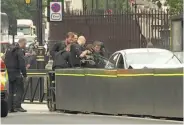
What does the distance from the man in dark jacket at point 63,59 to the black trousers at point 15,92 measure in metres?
1.05

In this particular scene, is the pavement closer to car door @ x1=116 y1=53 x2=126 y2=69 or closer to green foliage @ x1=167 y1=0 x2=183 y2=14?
car door @ x1=116 y1=53 x2=126 y2=69

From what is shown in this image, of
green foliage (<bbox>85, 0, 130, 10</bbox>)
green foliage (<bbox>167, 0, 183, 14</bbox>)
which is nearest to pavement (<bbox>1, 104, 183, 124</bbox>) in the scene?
green foliage (<bbox>85, 0, 130, 10</bbox>)

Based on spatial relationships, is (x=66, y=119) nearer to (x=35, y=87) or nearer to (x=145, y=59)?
(x=145, y=59)

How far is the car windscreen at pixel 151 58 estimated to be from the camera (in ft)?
50.8

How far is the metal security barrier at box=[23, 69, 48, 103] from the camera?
691 inches

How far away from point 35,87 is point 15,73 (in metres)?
3.23

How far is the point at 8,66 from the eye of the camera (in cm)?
1501

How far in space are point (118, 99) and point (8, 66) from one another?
3.23 metres

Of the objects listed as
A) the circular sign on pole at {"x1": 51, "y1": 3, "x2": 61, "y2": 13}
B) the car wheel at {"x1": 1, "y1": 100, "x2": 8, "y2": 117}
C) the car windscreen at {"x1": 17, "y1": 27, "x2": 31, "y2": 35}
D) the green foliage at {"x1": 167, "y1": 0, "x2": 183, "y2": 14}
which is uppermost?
the green foliage at {"x1": 167, "y1": 0, "x2": 183, "y2": 14}

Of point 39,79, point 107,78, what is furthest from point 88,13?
point 107,78

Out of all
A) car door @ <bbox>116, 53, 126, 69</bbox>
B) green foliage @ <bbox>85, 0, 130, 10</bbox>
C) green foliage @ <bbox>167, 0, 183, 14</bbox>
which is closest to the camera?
car door @ <bbox>116, 53, 126, 69</bbox>

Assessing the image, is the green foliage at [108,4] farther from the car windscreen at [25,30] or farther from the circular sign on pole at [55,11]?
the car windscreen at [25,30]

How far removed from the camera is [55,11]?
20422 mm

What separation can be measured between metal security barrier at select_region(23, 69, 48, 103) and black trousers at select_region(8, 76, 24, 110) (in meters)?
2.00
